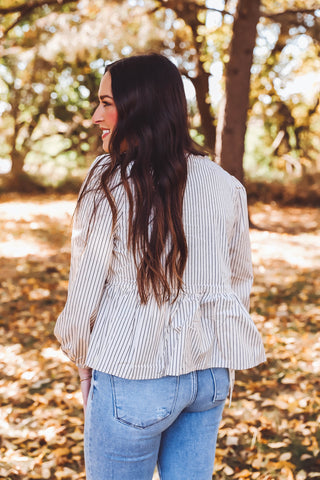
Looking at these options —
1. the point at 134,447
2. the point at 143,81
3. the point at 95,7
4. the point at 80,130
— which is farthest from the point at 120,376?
the point at 80,130

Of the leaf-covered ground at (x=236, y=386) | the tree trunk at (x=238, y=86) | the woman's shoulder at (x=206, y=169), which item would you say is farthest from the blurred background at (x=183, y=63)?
the woman's shoulder at (x=206, y=169)

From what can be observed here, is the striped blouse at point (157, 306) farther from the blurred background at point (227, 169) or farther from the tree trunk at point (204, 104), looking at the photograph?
the tree trunk at point (204, 104)

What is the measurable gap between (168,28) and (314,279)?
A: 217 inches

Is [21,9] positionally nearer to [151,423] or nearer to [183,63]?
[183,63]

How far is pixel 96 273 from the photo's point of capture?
4.58 feet

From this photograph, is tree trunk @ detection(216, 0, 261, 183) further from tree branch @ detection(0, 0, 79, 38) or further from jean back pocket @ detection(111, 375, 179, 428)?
jean back pocket @ detection(111, 375, 179, 428)

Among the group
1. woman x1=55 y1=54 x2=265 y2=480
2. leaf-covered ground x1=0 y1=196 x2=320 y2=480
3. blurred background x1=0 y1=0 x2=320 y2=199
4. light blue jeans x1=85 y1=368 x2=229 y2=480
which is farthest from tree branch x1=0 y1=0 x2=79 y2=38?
light blue jeans x1=85 y1=368 x2=229 y2=480

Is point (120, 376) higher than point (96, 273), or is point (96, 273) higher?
point (96, 273)

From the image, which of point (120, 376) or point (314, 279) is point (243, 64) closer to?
point (314, 279)

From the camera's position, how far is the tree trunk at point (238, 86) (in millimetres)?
7168

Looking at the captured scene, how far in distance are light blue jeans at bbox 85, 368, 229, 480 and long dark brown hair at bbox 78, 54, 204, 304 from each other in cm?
24

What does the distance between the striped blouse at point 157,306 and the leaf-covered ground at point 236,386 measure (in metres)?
1.89

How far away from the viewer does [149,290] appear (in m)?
1.38

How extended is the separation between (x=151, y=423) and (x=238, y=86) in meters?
7.00
